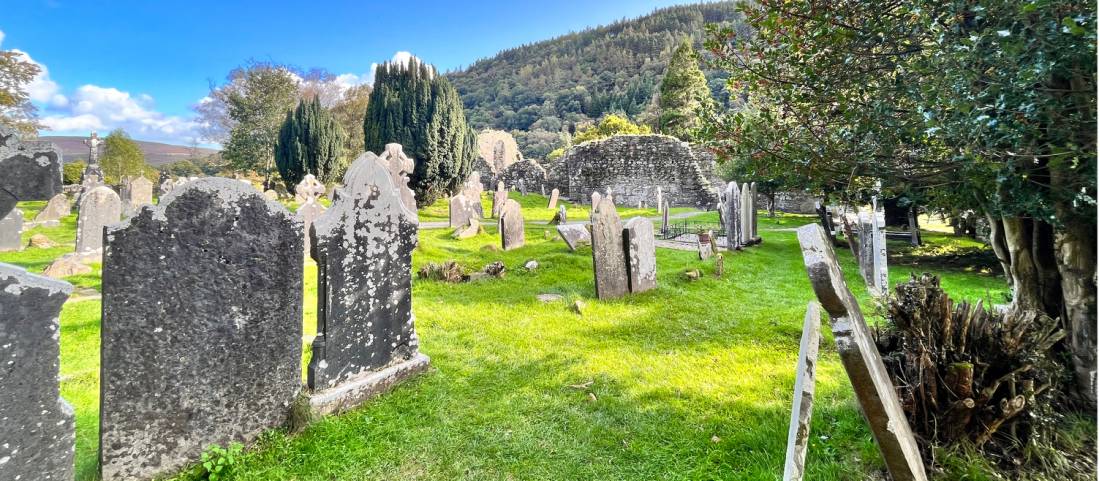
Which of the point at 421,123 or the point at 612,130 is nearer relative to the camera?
the point at 421,123

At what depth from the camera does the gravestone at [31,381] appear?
6.39 ft

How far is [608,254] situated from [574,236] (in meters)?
4.00

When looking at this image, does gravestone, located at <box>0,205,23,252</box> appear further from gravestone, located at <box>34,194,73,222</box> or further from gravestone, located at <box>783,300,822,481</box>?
gravestone, located at <box>783,300,822,481</box>

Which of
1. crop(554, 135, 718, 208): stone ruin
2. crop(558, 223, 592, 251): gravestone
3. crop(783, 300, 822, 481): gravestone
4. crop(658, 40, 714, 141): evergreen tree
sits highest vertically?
crop(658, 40, 714, 141): evergreen tree

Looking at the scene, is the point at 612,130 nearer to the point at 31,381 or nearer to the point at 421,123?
the point at 421,123

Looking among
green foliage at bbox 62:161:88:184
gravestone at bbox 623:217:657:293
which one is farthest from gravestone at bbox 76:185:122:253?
green foliage at bbox 62:161:88:184

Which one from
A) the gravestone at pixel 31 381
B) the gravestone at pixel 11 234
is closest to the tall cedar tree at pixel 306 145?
the gravestone at pixel 11 234

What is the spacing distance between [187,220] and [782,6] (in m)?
4.13

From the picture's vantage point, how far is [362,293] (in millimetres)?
3594

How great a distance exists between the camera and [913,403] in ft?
8.38

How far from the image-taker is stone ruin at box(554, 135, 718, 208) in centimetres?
2633

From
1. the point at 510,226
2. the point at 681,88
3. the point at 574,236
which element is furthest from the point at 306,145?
the point at 681,88

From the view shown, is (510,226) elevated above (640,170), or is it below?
below

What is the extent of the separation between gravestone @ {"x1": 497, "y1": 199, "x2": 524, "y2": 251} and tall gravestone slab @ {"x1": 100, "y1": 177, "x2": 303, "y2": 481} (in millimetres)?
7821
